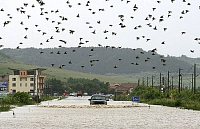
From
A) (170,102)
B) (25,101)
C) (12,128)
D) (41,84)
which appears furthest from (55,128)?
(41,84)

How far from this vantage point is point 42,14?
85.8ft

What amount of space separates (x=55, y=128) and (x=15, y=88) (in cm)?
16861

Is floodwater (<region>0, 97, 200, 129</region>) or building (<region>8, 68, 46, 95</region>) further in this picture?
building (<region>8, 68, 46, 95</region>)

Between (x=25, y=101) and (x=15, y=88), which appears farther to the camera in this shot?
(x=15, y=88)

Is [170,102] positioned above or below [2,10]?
below

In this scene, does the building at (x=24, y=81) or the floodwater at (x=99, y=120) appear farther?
the building at (x=24, y=81)

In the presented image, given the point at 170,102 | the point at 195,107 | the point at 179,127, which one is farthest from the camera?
the point at 170,102

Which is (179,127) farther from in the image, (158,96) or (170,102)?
(158,96)

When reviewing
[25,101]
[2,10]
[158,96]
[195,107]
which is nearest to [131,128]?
[2,10]

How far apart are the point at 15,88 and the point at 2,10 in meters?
170

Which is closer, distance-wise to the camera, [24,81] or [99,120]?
[99,120]

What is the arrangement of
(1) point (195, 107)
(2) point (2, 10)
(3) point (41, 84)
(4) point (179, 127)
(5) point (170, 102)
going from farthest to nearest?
(3) point (41, 84), (5) point (170, 102), (1) point (195, 107), (4) point (179, 127), (2) point (2, 10)

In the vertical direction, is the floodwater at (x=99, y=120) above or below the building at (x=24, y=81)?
below

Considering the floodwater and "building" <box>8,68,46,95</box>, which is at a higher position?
"building" <box>8,68,46,95</box>
